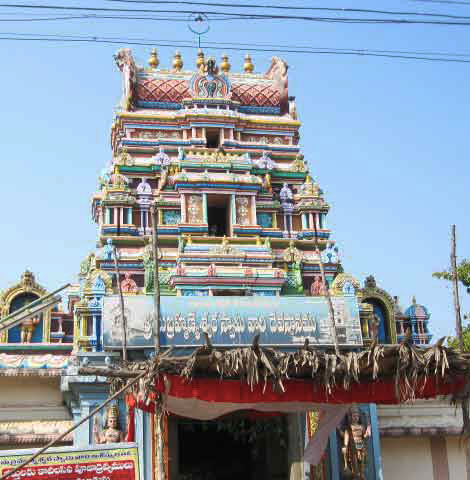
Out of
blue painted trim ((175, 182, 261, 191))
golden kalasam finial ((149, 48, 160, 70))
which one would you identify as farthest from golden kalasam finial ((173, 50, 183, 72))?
blue painted trim ((175, 182, 261, 191))

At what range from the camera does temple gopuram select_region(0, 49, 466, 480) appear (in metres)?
18.8

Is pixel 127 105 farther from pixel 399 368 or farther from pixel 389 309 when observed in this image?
pixel 399 368

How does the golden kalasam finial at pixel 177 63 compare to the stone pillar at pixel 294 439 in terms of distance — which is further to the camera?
the golden kalasam finial at pixel 177 63

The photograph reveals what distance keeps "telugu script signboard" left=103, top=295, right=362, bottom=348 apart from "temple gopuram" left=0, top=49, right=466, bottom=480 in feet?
0.12

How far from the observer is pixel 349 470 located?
18.6 meters

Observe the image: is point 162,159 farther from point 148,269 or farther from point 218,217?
point 148,269

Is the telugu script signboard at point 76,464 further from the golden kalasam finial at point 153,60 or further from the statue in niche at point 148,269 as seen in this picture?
the golden kalasam finial at point 153,60

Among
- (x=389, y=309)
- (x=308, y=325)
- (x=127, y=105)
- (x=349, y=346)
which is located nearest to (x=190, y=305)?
(x=308, y=325)

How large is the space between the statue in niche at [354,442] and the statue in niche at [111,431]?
5648 mm

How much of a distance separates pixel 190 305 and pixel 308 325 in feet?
10.7

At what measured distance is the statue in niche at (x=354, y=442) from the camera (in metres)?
18.1

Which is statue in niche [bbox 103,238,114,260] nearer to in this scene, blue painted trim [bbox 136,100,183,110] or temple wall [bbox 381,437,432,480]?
blue painted trim [bbox 136,100,183,110]

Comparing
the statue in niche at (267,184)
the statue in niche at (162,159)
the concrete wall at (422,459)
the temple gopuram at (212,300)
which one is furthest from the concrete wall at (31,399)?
the statue in niche at (267,184)

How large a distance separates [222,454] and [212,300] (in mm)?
5370
